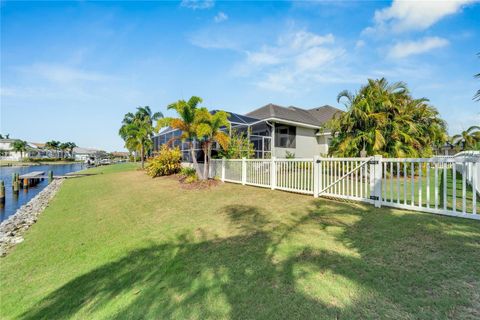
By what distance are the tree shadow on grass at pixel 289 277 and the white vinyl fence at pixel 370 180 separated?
789mm

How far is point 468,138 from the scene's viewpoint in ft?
89.2

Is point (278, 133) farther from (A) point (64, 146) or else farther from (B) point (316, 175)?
(A) point (64, 146)

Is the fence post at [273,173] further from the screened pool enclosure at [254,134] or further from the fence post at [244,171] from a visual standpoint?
the screened pool enclosure at [254,134]

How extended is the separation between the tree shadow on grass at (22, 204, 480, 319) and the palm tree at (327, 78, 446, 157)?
7.12 metres

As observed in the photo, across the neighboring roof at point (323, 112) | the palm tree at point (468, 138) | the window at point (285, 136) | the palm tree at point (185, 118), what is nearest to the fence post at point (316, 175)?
the palm tree at point (185, 118)

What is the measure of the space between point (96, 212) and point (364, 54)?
15304 millimetres

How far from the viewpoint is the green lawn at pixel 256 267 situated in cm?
250

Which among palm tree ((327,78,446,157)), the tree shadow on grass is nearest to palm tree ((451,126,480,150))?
palm tree ((327,78,446,157))

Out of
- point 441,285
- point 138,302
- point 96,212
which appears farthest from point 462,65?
point 96,212

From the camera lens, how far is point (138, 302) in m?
2.97

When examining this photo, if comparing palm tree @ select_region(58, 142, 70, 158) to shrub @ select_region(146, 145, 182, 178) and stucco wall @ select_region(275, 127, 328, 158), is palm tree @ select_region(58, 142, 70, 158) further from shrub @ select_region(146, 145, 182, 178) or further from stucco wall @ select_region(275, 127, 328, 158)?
stucco wall @ select_region(275, 127, 328, 158)

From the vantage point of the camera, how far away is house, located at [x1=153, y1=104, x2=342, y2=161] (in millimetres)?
15977

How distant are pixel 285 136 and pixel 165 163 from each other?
9468 millimetres

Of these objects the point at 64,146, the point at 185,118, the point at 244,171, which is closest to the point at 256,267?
the point at 244,171
